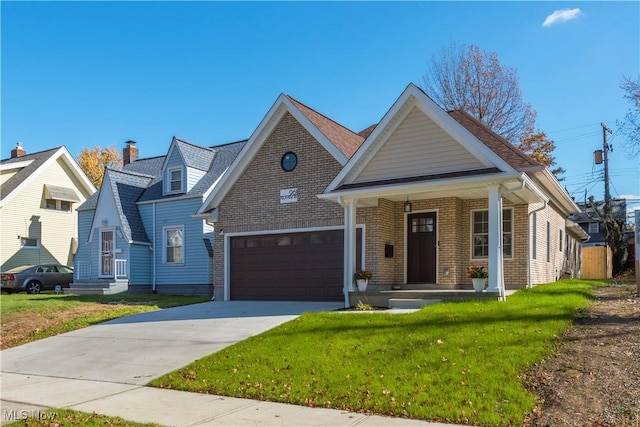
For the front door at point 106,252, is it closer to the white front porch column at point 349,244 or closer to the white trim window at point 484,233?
the white front porch column at point 349,244

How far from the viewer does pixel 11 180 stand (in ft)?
93.8

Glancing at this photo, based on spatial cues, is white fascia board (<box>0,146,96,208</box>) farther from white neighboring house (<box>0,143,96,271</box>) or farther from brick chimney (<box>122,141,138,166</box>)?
brick chimney (<box>122,141,138,166</box>)

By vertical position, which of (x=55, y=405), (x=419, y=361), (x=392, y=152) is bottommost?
(x=55, y=405)

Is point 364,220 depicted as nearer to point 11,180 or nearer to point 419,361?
point 419,361

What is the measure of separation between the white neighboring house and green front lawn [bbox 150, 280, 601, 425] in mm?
21675

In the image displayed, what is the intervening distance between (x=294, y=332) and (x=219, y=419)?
4.16m

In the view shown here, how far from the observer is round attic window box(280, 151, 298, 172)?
1700 centimetres


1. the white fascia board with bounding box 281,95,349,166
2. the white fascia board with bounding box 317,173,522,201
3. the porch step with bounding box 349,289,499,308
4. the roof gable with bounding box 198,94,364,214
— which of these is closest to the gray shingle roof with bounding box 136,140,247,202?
the roof gable with bounding box 198,94,364,214

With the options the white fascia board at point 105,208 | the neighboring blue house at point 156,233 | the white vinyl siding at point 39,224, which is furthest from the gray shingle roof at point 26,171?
the white fascia board at point 105,208

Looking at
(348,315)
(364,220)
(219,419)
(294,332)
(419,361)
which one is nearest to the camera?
(219,419)

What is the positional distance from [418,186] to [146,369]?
7349 mm

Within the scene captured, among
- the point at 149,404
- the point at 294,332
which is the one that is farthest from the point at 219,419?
the point at 294,332

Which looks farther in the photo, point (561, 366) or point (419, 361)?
point (419, 361)

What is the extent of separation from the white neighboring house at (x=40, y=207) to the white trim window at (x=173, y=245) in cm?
911
